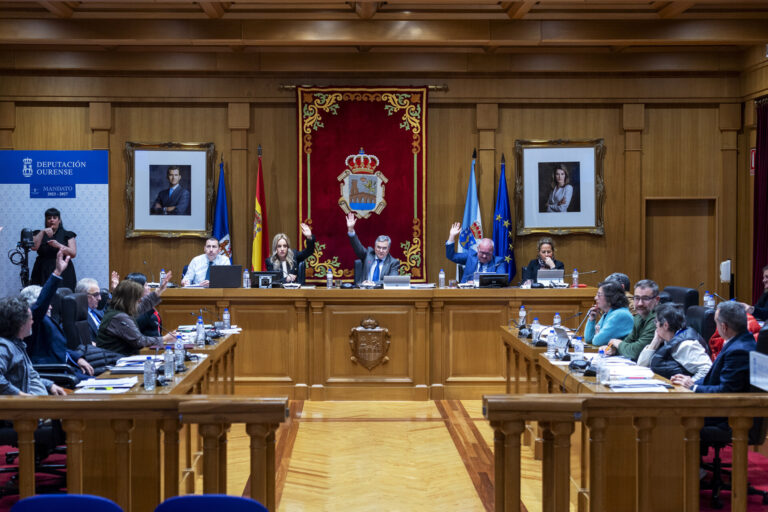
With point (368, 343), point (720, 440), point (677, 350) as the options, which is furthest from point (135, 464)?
point (368, 343)

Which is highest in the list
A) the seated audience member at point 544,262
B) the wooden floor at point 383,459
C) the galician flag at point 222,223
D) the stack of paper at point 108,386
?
the galician flag at point 222,223

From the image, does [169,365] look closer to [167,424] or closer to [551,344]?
[167,424]

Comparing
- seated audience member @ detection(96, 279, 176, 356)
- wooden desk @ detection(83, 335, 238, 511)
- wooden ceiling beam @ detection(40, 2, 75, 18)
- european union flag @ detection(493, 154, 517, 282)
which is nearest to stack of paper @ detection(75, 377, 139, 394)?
wooden desk @ detection(83, 335, 238, 511)

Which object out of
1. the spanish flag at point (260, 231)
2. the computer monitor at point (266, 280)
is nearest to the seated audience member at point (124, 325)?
the computer monitor at point (266, 280)

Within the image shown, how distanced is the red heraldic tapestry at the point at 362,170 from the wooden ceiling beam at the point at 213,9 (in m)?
1.67

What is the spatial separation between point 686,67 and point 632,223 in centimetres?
196

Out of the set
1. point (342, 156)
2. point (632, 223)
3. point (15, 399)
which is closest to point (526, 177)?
point (632, 223)

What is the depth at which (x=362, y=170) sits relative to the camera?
10.2 meters

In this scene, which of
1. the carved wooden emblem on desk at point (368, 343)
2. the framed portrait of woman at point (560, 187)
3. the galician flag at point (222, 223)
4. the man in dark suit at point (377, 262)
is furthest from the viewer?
the framed portrait of woman at point (560, 187)

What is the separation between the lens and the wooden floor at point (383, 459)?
15.8ft

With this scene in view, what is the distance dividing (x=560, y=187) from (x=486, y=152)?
101 centimetres

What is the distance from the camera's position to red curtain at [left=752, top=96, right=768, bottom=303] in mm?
9609

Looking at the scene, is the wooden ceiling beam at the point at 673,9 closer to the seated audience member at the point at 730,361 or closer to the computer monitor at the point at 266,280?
the computer monitor at the point at 266,280

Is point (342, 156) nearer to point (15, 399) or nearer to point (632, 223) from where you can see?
point (632, 223)
